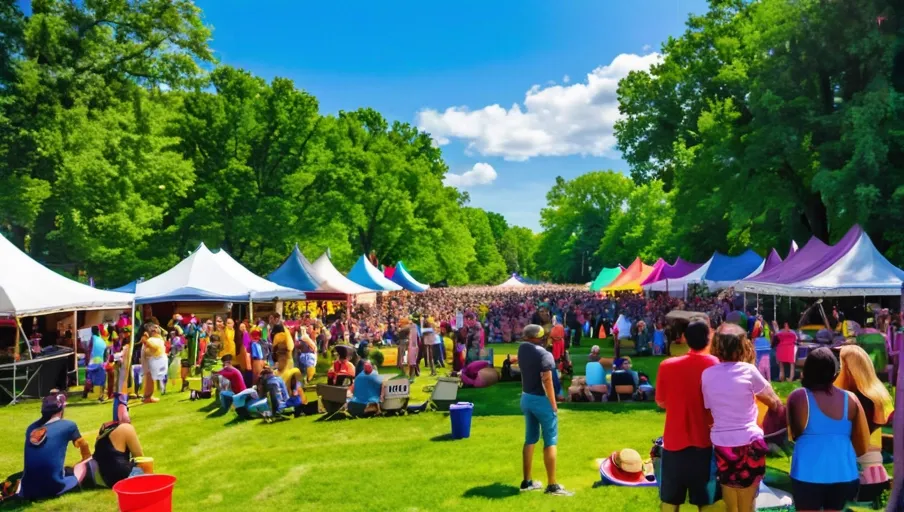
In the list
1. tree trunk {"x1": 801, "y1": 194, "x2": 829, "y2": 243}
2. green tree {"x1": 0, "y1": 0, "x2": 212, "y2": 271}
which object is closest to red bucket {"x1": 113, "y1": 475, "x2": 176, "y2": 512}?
green tree {"x1": 0, "y1": 0, "x2": 212, "y2": 271}

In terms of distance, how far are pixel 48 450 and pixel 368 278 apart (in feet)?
79.9

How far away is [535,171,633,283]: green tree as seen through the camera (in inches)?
3196

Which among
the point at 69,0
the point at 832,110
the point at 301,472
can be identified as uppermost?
the point at 69,0

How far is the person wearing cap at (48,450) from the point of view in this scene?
6.73 meters

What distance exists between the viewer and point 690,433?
443 centimetres

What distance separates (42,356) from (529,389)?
12.9 m

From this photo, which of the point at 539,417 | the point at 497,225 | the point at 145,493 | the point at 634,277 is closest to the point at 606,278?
the point at 634,277

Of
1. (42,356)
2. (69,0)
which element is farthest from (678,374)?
(69,0)

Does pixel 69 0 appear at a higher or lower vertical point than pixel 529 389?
higher

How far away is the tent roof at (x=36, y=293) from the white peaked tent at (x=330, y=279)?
9.51 metres

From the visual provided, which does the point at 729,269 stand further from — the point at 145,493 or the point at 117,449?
the point at 145,493

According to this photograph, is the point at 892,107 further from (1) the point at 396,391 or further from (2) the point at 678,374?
(2) the point at 678,374

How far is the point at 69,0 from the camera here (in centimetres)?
2791

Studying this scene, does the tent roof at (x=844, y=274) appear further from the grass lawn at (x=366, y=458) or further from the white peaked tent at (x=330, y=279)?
the white peaked tent at (x=330, y=279)
